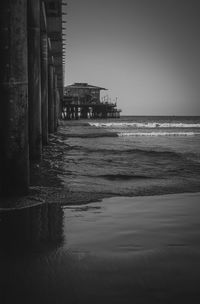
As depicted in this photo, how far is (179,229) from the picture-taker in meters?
3.30

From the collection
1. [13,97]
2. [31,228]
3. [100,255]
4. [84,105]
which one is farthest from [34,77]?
[84,105]

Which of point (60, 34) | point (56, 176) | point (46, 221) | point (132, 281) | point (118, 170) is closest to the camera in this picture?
point (132, 281)

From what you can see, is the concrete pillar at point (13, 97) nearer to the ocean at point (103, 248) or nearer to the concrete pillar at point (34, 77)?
the ocean at point (103, 248)

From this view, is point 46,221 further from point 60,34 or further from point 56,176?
point 60,34

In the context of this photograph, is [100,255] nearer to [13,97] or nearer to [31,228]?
[31,228]

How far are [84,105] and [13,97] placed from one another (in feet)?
265

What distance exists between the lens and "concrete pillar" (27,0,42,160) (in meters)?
8.14

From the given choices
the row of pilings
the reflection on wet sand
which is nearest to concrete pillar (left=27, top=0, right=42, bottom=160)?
the row of pilings

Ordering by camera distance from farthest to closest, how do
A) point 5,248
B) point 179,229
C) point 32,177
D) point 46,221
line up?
point 32,177, point 46,221, point 179,229, point 5,248

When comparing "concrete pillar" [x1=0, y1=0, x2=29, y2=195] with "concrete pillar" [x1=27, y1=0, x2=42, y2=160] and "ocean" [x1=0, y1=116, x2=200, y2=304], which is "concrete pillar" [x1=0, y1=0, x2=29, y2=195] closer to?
"ocean" [x1=0, y1=116, x2=200, y2=304]

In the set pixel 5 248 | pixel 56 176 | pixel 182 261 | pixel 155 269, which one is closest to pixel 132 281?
pixel 155 269

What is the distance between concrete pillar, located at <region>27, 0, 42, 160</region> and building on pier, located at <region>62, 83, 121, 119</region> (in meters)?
60.4

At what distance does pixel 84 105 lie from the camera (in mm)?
84312

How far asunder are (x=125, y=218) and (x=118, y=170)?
4391 millimetres
